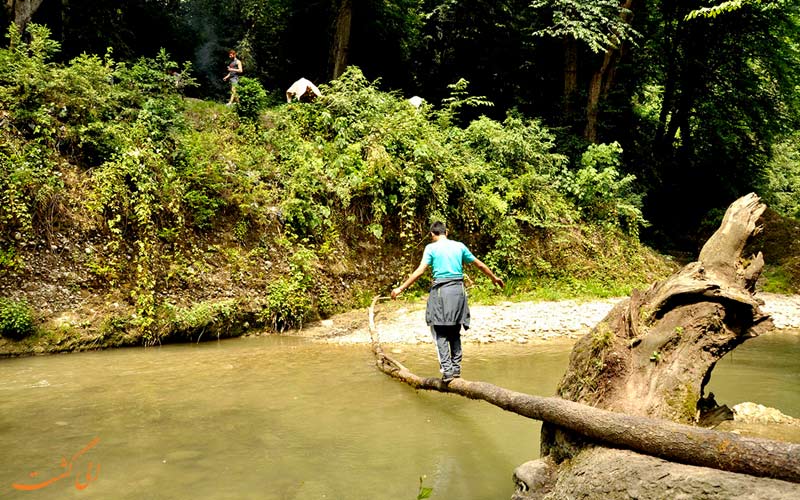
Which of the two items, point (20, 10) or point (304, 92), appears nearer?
point (20, 10)

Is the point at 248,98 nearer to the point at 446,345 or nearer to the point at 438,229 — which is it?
the point at 438,229

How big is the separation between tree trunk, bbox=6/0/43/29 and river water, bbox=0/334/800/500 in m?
9.71

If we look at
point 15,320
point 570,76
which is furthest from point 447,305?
point 570,76

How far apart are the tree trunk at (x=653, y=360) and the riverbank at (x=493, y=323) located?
16.6ft

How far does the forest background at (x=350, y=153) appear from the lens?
31.5ft

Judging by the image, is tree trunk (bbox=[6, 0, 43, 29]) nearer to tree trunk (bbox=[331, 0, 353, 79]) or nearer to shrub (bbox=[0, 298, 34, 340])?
tree trunk (bbox=[331, 0, 353, 79])

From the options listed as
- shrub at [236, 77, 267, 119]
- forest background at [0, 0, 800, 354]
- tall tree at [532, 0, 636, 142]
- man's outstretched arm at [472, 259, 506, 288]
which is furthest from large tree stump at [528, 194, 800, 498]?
tall tree at [532, 0, 636, 142]

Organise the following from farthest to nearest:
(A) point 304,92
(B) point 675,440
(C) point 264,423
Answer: (A) point 304,92
(C) point 264,423
(B) point 675,440

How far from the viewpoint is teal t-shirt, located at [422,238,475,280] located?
20.6 feet

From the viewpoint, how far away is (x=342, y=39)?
684 inches

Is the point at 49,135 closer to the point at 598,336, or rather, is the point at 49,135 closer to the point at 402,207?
the point at 402,207

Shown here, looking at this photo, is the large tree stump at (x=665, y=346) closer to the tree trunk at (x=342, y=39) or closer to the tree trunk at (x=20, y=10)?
the tree trunk at (x=342, y=39)

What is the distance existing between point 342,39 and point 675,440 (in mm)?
16786

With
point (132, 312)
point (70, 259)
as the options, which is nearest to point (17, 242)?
point (70, 259)
